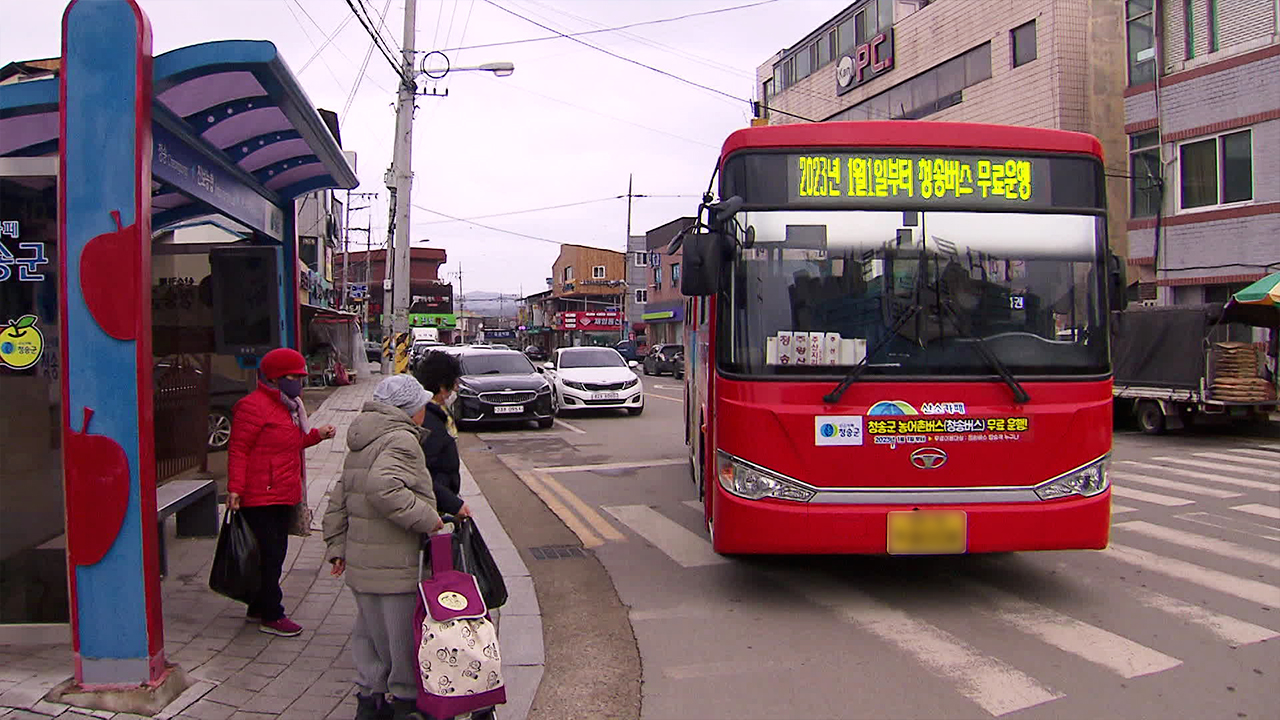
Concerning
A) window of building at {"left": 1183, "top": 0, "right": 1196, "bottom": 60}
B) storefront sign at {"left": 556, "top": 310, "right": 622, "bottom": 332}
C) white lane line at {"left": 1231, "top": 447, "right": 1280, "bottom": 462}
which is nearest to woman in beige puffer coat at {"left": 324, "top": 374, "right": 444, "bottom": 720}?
white lane line at {"left": 1231, "top": 447, "right": 1280, "bottom": 462}

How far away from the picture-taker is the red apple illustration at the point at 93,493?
3.85m

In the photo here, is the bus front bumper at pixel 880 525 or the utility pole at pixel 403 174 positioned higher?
the utility pole at pixel 403 174

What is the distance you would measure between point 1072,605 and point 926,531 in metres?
1.29

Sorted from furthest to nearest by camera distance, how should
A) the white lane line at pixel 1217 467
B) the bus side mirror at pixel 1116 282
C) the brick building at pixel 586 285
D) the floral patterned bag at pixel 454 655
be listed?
the brick building at pixel 586 285
the white lane line at pixel 1217 467
the bus side mirror at pixel 1116 282
the floral patterned bag at pixel 454 655

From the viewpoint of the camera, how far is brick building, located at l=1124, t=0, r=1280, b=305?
19000 millimetres

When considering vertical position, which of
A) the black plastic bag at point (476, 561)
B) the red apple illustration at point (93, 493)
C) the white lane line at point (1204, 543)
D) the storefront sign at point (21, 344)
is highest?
the storefront sign at point (21, 344)

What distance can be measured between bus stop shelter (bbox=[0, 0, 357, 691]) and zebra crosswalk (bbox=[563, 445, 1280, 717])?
2.65 metres

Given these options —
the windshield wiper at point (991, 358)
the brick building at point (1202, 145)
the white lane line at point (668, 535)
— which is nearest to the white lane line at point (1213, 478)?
the windshield wiper at point (991, 358)

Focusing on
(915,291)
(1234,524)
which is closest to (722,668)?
(915,291)

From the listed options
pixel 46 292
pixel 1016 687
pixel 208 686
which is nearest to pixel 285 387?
pixel 46 292

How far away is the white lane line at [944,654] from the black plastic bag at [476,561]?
2.30 m

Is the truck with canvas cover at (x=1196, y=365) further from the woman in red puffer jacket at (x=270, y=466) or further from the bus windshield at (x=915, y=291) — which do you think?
the woman in red puffer jacket at (x=270, y=466)

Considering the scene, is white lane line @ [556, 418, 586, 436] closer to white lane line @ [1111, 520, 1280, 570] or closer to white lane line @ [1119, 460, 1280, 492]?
white lane line @ [1119, 460, 1280, 492]

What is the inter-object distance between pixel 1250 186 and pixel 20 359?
72.3 feet
